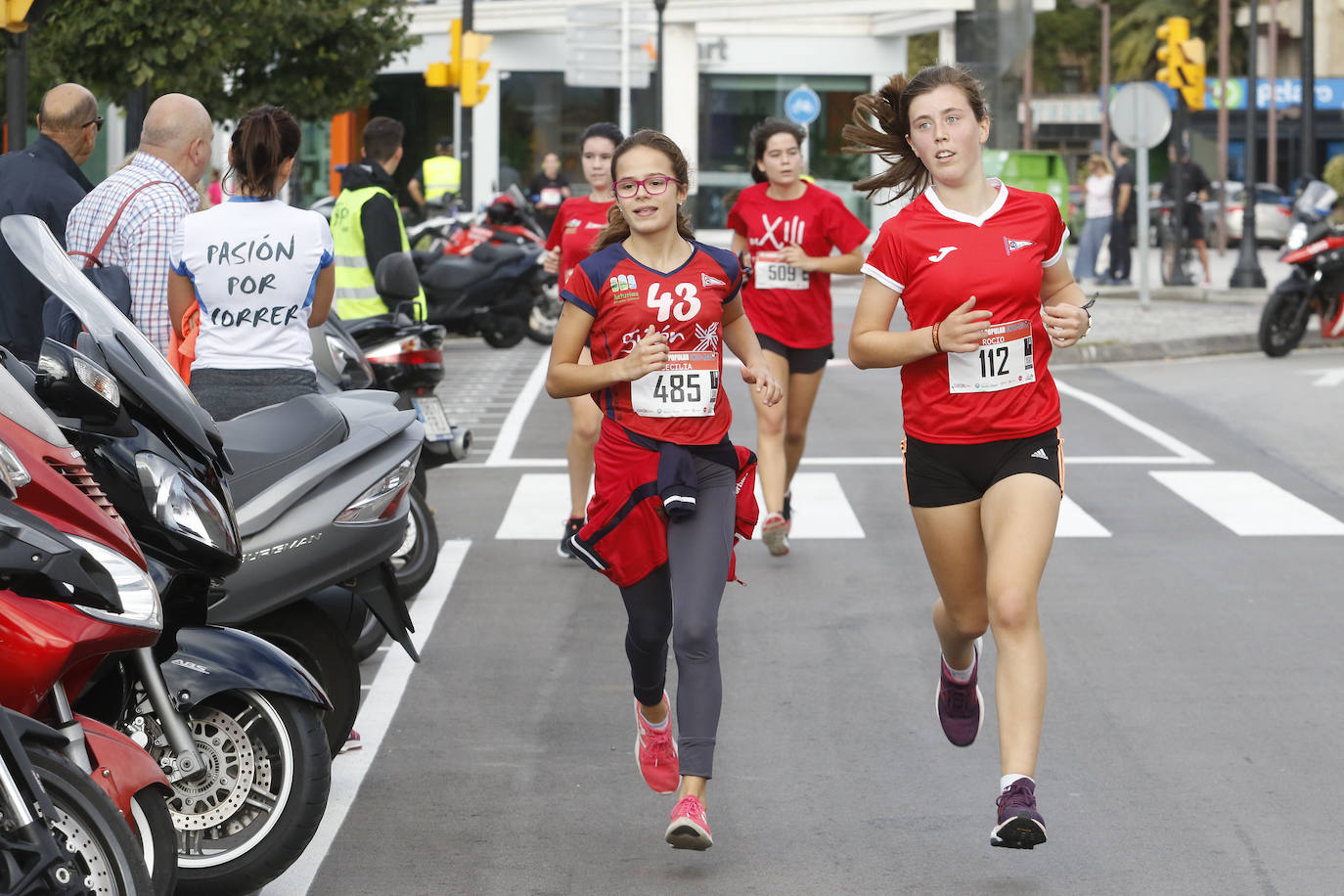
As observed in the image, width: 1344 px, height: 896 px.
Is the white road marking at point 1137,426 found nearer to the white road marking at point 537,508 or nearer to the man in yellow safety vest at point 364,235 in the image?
the white road marking at point 537,508

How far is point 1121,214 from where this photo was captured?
28.0 metres

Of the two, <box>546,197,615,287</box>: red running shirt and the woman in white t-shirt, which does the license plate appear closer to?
<box>546,197,615,287</box>: red running shirt

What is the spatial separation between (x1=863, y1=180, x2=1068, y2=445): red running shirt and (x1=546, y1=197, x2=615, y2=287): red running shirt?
4.07 m

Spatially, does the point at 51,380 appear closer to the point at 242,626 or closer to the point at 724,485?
A: the point at 242,626

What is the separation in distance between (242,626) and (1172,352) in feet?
49.3

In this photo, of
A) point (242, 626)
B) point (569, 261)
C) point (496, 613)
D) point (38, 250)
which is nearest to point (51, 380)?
point (38, 250)

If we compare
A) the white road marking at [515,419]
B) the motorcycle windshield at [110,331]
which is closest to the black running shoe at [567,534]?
the white road marking at [515,419]

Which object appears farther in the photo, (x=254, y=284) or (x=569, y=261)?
(x=569, y=261)

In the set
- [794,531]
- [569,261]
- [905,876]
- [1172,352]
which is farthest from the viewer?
[1172,352]

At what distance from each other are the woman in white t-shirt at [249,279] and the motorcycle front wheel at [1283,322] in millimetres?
13601

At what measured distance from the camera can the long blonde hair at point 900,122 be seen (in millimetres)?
5410

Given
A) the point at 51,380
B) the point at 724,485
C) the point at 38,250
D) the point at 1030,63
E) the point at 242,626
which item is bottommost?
the point at 242,626

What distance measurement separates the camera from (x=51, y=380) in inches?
163

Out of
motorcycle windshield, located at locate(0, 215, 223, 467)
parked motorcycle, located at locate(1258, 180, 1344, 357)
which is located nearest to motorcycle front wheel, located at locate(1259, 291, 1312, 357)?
parked motorcycle, located at locate(1258, 180, 1344, 357)
